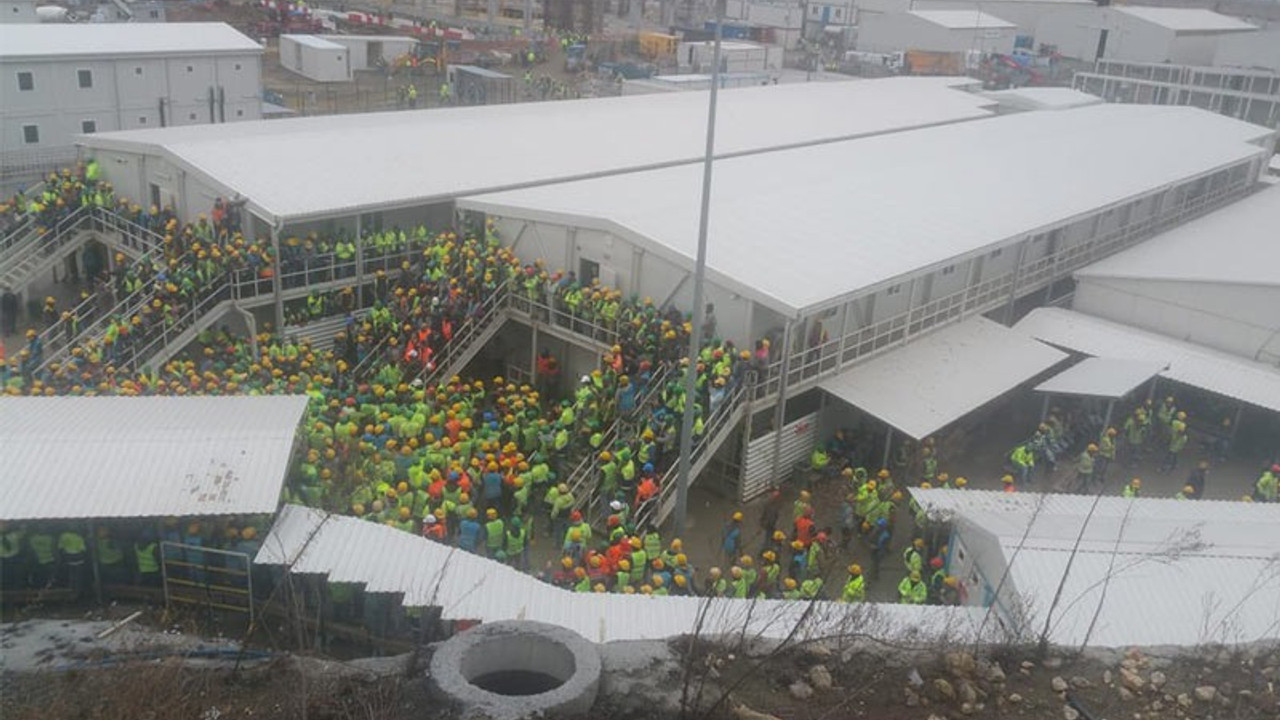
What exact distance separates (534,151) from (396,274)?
7572mm

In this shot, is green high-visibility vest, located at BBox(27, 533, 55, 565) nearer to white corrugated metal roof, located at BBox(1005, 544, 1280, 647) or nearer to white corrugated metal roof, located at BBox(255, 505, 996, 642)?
white corrugated metal roof, located at BBox(255, 505, 996, 642)

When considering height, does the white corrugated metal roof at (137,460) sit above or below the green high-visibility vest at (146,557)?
above

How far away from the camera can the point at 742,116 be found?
39.8 meters

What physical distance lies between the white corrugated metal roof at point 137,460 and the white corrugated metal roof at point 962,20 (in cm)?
7258

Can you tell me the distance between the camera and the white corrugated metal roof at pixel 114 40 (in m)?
32.8

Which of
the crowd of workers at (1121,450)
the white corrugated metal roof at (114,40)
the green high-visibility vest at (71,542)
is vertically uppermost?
the white corrugated metal roof at (114,40)

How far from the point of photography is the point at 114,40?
34938mm

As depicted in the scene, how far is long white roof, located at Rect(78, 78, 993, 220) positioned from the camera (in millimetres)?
23594

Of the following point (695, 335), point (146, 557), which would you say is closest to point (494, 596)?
point (146, 557)

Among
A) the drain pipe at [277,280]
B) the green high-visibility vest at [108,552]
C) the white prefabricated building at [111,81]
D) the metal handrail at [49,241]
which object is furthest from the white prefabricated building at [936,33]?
the green high-visibility vest at [108,552]

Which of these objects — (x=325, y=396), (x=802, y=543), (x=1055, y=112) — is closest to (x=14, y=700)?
(x=325, y=396)

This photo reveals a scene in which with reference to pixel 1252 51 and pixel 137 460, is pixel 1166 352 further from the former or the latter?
pixel 1252 51

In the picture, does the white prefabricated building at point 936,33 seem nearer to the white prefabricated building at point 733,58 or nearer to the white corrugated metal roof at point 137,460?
the white prefabricated building at point 733,58

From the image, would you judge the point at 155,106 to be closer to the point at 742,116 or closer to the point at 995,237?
the point at 742,116
